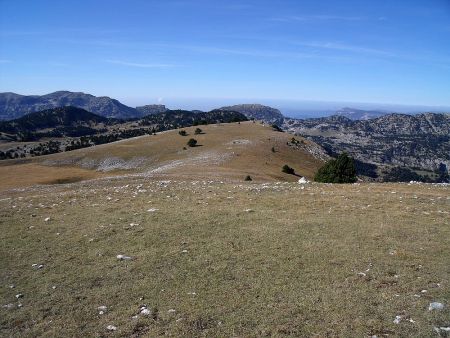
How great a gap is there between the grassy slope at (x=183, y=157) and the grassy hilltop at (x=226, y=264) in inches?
1678

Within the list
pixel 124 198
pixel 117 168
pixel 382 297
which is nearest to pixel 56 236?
pixel 124 198

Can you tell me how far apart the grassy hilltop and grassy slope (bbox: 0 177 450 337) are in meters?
0.05

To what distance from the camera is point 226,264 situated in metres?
13.4

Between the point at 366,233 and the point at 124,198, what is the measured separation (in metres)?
16.2

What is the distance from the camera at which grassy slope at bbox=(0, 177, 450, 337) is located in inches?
380

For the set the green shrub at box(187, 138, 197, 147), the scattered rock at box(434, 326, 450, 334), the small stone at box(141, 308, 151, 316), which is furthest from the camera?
the green shrub at box(187, 138, 197, 147)

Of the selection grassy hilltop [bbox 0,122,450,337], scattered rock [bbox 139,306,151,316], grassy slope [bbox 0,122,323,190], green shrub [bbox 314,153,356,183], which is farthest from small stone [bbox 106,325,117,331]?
grassy slope [bbox 0,122,323,190]

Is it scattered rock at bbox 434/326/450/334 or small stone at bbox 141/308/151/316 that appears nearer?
scattered rock at bbox 434/326/450/334

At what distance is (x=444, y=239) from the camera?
15.7 m

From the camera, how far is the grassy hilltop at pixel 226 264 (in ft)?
31.7

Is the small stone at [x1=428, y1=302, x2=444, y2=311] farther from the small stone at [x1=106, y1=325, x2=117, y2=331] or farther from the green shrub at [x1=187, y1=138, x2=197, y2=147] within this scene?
the green shrub at [x1=187, y1=138, x2=197, y2=147]

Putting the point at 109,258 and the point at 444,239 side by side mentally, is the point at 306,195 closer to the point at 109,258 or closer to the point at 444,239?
the point at 444,239

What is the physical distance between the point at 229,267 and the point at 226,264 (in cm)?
27

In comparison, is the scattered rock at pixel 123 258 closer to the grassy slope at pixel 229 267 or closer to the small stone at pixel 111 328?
the grassy slope at pixel 229 267
